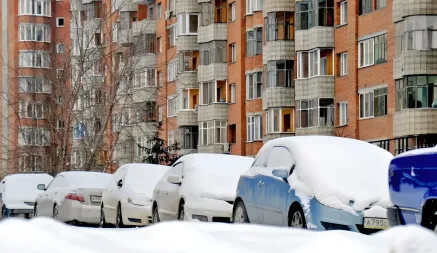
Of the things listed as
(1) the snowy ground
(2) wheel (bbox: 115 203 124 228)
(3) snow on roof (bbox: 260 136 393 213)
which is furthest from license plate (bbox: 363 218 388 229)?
(2) wheel (bbox: 115 203 124 228)

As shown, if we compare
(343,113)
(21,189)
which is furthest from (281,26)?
(21,189)

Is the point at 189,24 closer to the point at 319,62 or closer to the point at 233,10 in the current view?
the point at 233,10

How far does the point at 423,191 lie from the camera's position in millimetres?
11688

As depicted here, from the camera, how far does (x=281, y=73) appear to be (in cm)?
5803

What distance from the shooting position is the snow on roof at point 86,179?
2678cm

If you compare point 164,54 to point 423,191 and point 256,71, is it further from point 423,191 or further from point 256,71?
point 423,191

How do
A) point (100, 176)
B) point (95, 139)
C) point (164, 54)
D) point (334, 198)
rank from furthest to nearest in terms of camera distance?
point (164, 54)
point (95, 139)
point (100, 176)
point (334, 198)

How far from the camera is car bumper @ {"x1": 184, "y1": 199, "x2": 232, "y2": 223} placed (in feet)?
59.3

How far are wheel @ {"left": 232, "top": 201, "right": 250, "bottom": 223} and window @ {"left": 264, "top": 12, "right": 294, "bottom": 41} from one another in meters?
41.6

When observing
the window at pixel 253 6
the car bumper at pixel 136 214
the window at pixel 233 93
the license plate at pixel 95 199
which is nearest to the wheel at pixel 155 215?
the car bumper at pixel 136 214

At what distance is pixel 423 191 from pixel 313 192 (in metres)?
2.43

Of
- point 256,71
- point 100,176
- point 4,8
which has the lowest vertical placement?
point 100,176

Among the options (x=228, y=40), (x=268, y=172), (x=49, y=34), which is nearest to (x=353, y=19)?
(x=228, y=40)

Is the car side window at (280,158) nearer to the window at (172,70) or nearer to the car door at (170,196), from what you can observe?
the car door at (170,196)
